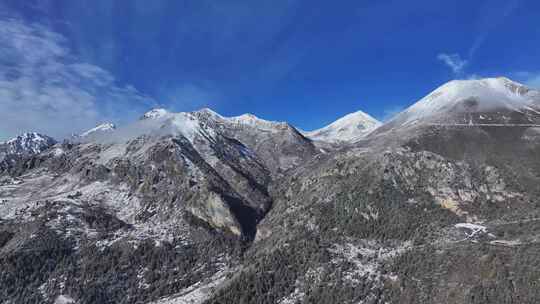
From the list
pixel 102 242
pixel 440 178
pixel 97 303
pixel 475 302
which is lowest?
pixel 475 302

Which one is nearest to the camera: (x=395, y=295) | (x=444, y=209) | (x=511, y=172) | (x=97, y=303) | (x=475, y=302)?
(x=475, y=302)

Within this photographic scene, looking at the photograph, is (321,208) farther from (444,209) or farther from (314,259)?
(444,209)

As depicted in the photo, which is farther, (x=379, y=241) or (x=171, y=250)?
(x=171, y=250)

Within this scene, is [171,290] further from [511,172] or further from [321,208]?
[511,172]

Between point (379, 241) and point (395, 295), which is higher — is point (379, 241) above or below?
above

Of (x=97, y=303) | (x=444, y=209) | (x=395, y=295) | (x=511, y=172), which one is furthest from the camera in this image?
(x=511, y=172)

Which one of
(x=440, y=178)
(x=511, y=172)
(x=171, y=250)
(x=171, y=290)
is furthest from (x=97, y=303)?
(x=511, y=172)

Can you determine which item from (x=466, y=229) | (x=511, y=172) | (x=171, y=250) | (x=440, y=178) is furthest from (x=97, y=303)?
(x=511, y=172)

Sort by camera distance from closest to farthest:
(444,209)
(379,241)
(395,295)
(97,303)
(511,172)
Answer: (395,295), (97,303), (379,241), (444,209), (511,172)

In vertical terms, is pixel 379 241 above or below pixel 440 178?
below
